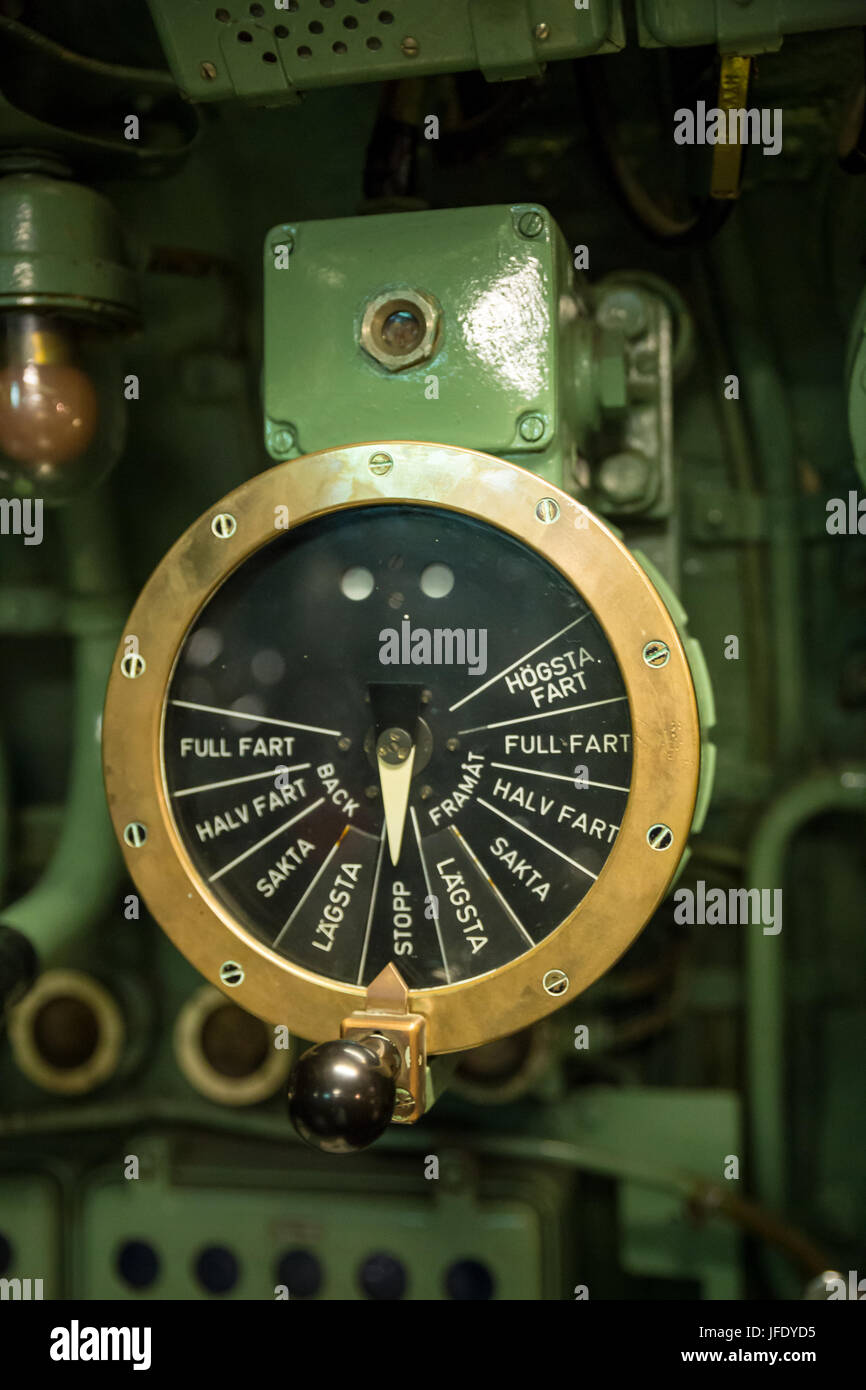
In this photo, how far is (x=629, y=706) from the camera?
1.12 meters

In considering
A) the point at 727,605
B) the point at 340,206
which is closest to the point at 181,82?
the point at 340,206

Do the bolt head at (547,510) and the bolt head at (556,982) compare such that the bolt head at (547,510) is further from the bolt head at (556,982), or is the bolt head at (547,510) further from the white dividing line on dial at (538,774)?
the bolt head at (556,982)

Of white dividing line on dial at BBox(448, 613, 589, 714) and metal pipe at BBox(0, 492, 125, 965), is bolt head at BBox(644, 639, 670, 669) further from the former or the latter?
metal pipe at BBox(0, 492, 125, 965)

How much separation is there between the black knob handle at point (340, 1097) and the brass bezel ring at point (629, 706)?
0.36 feet

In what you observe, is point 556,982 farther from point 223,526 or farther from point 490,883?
point 223,526

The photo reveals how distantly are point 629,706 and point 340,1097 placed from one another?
16.8 inches

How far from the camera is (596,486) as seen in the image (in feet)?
4.86

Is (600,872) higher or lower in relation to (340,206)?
lower

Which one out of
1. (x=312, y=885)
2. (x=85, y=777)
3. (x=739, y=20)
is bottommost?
(x=312, y=885)

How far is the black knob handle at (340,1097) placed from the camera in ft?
3.27

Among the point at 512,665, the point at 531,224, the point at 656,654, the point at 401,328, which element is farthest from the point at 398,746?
the point at 531,224
